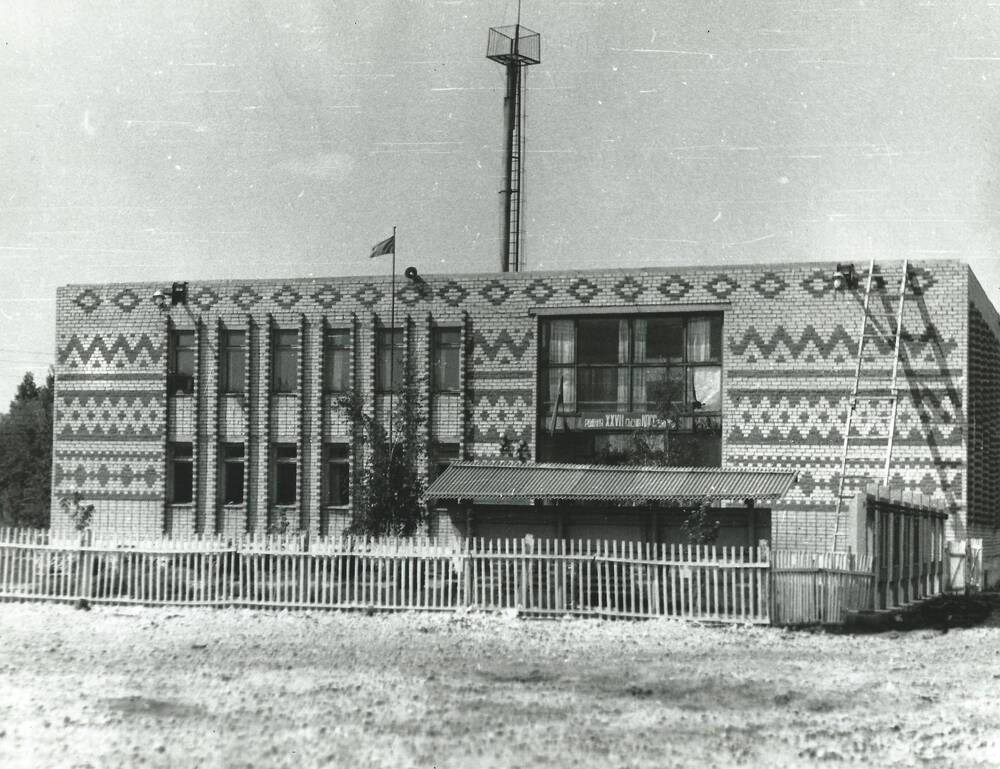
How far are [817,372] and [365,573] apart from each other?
11414 millimetres

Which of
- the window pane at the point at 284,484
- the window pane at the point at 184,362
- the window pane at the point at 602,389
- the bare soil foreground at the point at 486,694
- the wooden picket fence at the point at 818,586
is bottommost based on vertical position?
the bare soil foreground at the point at 486,694

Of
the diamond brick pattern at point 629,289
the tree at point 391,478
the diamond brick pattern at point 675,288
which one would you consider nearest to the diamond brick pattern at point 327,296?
the tree at point 391,478

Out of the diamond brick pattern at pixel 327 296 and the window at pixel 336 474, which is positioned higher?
the diamond brick pattern at pixel 327 296

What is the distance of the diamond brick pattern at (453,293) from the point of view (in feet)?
98.2

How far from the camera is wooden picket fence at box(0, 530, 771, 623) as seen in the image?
20.1m

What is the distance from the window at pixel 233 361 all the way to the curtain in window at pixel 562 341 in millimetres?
7915

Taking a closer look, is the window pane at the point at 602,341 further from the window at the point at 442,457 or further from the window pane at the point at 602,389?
the window at the point at 442,457

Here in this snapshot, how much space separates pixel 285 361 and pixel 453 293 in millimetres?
4731

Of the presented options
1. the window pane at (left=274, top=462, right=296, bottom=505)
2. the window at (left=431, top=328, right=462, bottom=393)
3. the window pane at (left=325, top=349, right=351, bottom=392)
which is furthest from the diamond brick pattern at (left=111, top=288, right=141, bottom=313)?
the window at (left=431, top=328, right=462, bottom=393)

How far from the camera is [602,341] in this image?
29188mm

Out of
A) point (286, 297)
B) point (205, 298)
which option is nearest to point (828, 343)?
point (286, 297)

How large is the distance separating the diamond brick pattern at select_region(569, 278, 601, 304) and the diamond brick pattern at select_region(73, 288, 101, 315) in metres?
12.4

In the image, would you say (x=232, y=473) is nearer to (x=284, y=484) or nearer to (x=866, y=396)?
(x=284, y=484)

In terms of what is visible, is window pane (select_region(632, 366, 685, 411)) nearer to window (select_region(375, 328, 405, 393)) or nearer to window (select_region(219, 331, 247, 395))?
window (select_region(375, 328, 405, 393))
